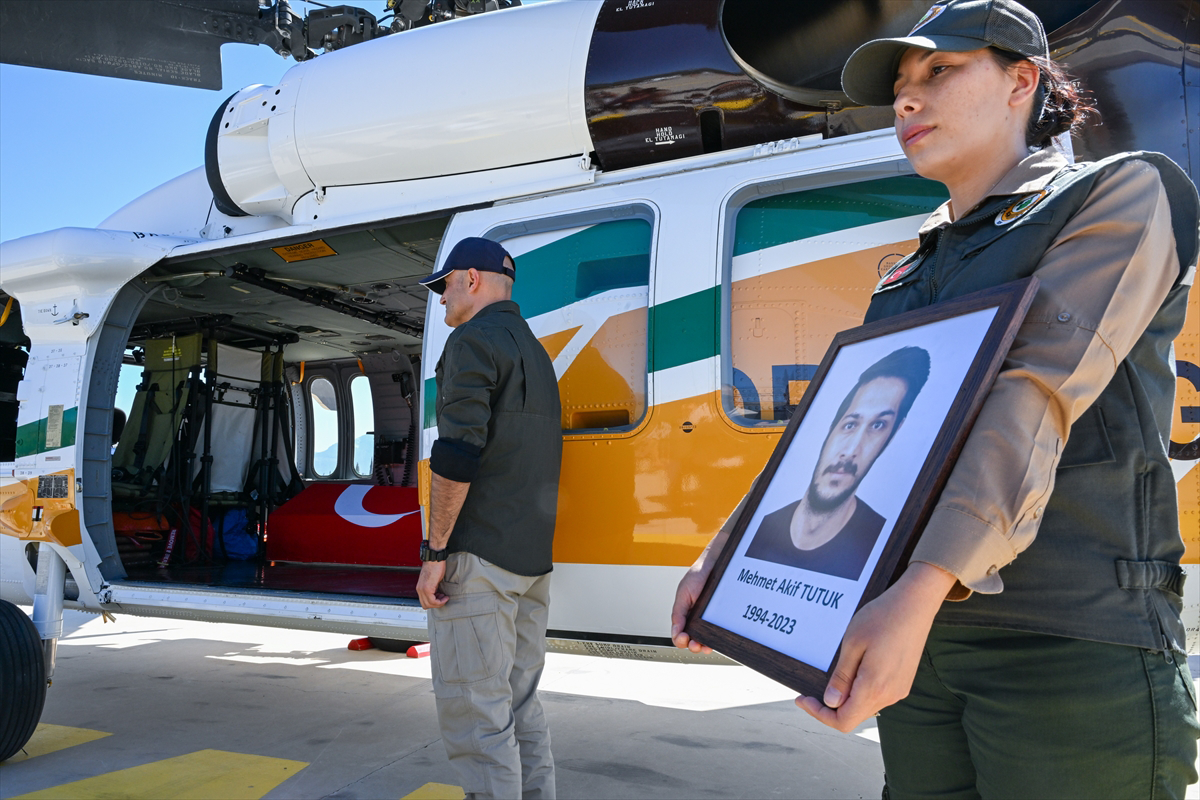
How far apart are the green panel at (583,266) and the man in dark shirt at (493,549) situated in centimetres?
45

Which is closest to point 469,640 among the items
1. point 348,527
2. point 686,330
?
point 686,330

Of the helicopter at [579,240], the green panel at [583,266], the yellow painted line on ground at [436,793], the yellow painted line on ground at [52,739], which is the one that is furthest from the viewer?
the yellow painted line on ground at [52,739]

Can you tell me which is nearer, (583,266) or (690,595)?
(690,595)

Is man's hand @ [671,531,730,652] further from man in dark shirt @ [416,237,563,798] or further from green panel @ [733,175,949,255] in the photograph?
green panel @ [733,175,949,255]

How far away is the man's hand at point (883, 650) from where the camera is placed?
911 millimetres

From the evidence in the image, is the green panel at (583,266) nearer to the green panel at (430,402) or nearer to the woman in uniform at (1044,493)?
the green panel at (430,402)

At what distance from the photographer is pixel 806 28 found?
3318mm

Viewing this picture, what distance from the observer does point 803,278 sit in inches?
118

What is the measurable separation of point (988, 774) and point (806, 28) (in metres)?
2.99

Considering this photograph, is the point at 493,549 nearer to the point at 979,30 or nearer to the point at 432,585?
the point at 432,585

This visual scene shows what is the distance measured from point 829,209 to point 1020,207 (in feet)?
6.39

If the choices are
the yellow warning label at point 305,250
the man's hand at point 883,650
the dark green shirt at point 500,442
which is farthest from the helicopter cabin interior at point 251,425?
the man's hand at point 883,650

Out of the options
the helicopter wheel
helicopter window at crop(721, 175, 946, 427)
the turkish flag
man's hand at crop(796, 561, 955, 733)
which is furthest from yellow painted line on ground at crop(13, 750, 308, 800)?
man's hand at crop(796, 561, 955, 733)

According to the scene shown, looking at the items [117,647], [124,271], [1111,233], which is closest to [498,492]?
[1111,233]
